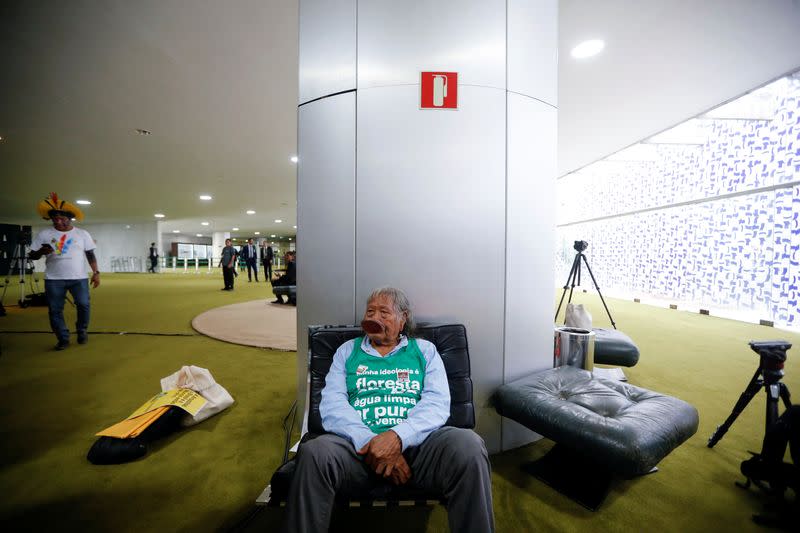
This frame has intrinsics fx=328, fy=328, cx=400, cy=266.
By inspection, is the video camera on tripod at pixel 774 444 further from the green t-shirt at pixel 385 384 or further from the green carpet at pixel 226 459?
the green t-shirt at pixel 385 384

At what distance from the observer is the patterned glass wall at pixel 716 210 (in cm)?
515

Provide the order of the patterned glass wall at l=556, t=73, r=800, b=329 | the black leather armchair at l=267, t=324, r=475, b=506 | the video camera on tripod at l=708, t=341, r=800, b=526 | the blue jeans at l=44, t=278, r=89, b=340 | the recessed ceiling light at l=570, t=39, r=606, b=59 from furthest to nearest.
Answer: the patterned glass wall at l=556, t=73, r=800, b=329
the blue jeans at l=44, t=278, r=89, b=340
the recessed ceiling light at l=570, t=39, r=606, b=59
the black leather armchair at l=267, t=324, r=475, b=506
the video camera on tripod at l=708, t=341, r=800, b=526

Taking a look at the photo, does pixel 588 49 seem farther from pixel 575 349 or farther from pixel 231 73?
pixel 231 73

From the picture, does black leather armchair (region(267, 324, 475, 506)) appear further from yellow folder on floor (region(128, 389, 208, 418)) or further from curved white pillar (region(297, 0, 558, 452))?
yellow folder on floor (region(128, 389, 208, 418))

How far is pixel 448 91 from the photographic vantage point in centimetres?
202

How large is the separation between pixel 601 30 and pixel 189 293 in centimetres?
1090

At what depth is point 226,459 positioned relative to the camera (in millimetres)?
2006

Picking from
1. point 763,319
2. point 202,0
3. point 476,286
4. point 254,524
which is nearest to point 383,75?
point 476,286

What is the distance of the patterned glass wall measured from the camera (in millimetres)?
5152

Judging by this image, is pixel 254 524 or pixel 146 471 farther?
pixel 146 471

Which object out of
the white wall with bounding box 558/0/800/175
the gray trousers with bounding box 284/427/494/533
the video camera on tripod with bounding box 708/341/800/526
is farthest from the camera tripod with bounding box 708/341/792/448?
the white wall with bounding box 558/0/800/175

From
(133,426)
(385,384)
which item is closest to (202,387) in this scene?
(133,426)

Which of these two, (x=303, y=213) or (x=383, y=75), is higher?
(x=383, y=75)

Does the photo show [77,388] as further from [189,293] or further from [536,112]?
[189,293]
